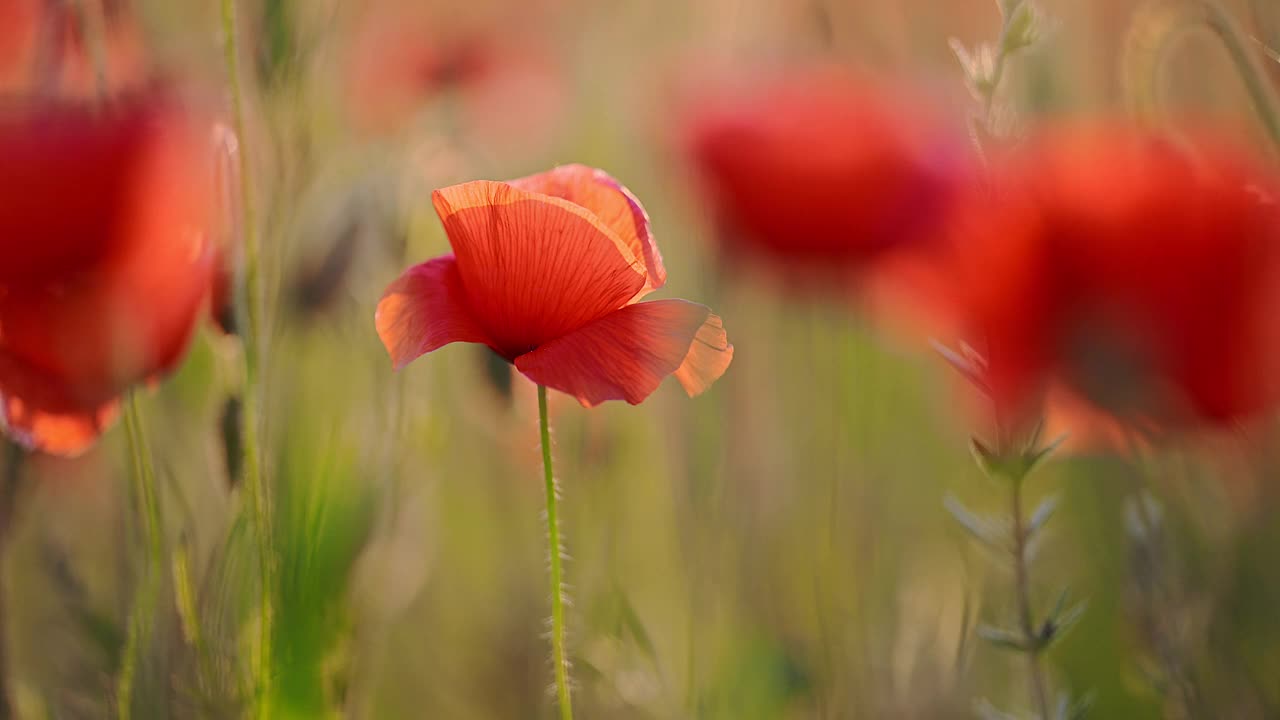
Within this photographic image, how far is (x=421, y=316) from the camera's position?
0.38 metres

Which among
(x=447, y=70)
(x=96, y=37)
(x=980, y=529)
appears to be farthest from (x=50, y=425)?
(x=447, y=70)

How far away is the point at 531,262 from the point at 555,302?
17mm

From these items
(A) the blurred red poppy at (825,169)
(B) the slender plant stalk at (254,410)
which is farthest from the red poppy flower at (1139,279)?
(B) the slender plant stalk at (254,410)

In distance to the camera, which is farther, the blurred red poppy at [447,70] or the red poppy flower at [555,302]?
the blurred red poppy at [447,70]

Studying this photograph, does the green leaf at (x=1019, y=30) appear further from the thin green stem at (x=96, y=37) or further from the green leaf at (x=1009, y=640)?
the thin green stem at (x=96, y=37)

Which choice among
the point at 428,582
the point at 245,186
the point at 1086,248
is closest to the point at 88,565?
the point at 428,582

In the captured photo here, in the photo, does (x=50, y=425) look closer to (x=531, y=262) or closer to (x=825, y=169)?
(x=531, y=262)

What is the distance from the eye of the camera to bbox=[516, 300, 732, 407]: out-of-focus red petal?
376mm

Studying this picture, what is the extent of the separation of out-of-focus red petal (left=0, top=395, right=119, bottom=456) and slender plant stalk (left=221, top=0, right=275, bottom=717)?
0.25ft

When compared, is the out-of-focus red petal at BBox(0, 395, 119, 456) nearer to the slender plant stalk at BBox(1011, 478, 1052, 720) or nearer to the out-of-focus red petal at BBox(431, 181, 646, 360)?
the out-of-focus red petal at BBox(431, 181, 646, 360)

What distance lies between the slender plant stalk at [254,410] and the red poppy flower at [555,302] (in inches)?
2.5

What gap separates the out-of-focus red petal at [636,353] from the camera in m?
0.38

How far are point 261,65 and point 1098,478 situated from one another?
0.72m

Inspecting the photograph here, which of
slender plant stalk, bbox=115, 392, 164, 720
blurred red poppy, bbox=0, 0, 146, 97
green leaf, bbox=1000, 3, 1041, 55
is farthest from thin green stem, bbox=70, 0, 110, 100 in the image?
green leaf, bbox=1000, 3, 1041, 55
